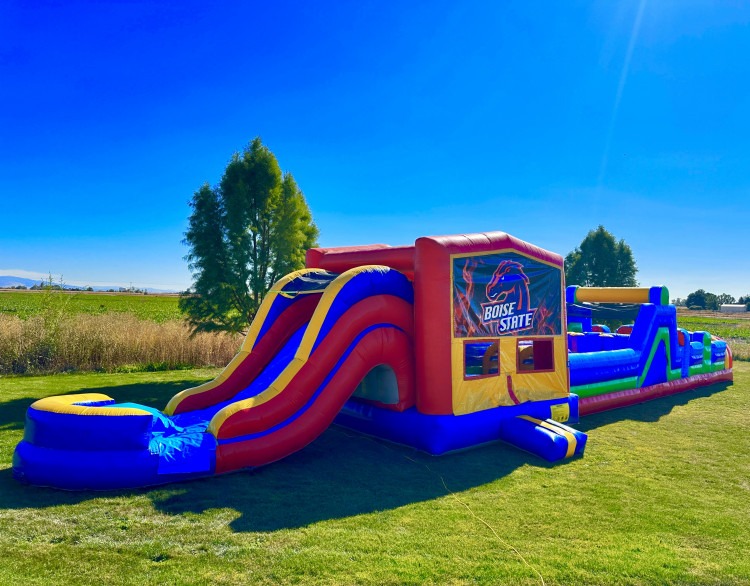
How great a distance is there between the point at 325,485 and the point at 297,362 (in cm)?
136

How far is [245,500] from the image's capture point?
450 centimetres

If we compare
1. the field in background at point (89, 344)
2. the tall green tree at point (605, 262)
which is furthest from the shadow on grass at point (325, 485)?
the tall green tree at point (605, 262)

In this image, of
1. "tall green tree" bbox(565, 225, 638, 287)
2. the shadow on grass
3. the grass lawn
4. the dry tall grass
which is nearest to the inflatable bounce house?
the shadow on grass

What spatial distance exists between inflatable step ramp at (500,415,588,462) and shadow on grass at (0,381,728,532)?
12cm

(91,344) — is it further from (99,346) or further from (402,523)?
(402,523)

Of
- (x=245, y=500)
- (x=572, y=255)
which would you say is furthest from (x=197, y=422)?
(x=572, y=255)

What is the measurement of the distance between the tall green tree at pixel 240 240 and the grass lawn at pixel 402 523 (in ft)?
18.0

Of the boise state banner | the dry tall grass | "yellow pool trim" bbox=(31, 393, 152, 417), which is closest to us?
"yellow pool trim" bbox=(31, 393, 152, 417)

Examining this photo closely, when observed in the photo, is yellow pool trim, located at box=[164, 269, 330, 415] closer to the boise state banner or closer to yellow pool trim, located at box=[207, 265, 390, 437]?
yellow pool trim, located at box=[207, 265, 390, 437]

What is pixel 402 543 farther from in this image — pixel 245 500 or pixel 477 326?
pixel 477 326

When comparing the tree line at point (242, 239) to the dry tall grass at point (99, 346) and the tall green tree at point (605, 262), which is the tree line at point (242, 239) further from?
the tall green tree at point (605, 262)

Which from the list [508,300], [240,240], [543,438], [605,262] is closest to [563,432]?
[543,438]

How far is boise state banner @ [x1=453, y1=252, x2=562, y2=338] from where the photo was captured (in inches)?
252

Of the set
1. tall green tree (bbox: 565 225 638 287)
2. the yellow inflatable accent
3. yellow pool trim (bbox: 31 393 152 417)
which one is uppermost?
tall green tree (bbox: 565 225 638 287)
